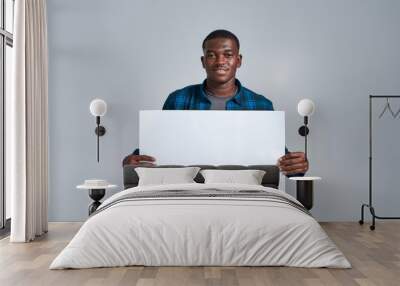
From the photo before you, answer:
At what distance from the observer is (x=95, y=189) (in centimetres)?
685

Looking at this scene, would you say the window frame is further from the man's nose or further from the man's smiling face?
the man's nose

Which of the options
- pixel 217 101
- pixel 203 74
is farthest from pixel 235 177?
pixel 203 74

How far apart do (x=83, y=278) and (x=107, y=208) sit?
0.94 meters

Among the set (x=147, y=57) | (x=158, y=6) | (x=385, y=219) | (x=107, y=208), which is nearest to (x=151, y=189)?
(x=107, y=208)

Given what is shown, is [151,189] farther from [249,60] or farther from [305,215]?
[249,60]

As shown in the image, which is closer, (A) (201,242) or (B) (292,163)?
(A) (201,242)

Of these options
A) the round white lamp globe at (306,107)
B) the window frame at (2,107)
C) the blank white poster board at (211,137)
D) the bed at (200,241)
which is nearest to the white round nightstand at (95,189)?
the blank white poster board at (211,137)

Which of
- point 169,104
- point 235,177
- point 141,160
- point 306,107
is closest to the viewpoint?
point 235,177

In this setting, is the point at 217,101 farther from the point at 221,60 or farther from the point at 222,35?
the point at 222,35

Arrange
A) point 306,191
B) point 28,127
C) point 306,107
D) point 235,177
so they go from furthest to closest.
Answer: point 306,107 < point 306,191 < point 235,177 < point 28,127

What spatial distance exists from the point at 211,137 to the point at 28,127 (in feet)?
7.55

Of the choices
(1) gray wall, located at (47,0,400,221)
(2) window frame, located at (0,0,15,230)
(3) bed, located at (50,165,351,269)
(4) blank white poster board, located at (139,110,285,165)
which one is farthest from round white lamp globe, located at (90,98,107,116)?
(3) bed, located at (50,165,351,269)

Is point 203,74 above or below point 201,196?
above

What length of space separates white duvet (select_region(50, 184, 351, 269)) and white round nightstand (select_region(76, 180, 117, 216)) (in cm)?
211
